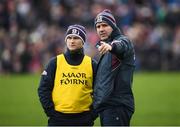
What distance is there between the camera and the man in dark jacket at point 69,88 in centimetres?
1182

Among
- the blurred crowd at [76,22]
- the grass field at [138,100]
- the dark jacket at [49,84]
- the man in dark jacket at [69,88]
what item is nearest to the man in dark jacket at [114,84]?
the man in dark jacket at [69,88]

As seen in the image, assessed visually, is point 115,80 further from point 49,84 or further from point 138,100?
point 138,100

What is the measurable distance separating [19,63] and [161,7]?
6743 millimetres

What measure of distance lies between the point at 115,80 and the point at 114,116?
20.1 inches

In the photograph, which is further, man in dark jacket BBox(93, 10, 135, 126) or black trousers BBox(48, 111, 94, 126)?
black trousers BBox(48, 111, 94, 126)

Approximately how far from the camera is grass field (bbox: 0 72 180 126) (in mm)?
18969

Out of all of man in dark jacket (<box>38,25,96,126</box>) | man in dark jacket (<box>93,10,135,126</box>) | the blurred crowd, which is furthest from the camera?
the blurred crowd

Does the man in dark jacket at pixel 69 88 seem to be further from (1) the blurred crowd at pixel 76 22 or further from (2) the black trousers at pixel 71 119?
(1) the blurred crowd at pixel 76 22

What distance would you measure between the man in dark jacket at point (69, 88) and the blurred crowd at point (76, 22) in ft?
57.6

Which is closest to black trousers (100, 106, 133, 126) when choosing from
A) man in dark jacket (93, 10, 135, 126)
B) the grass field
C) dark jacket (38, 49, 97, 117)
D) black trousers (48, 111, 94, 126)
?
man in dark jacket (93, 10, 135, 126)

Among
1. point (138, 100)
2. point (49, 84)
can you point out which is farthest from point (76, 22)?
point (49, 84)

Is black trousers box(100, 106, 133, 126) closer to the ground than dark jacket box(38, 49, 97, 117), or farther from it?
closer to the ground

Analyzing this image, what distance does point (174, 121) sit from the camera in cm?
1833

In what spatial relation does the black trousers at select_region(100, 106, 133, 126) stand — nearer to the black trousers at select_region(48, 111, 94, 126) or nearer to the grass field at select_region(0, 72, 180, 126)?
the black trousers at select_region(48, 111, 94, 126)
